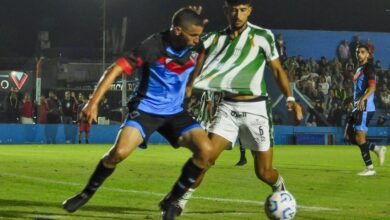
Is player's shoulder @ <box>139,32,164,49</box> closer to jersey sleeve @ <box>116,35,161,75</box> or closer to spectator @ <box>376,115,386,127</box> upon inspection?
jersey sleeve @ <box>116,35,161,75</box>

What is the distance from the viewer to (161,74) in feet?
28.0

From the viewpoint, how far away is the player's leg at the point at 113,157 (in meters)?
8.41

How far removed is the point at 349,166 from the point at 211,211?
10.6 m

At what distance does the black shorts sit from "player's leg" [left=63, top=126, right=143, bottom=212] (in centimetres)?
7

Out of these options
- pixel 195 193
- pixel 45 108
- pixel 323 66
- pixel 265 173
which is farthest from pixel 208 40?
pixel 323 66

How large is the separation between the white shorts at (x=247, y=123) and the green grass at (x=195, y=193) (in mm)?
817

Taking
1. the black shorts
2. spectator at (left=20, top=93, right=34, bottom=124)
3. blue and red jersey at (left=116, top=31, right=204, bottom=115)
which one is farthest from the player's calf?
spectator at (left=20, top=93, right=34, bottom=124)

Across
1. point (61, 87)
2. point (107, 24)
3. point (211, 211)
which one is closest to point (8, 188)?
point (211, 211)

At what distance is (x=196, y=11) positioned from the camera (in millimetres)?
8797

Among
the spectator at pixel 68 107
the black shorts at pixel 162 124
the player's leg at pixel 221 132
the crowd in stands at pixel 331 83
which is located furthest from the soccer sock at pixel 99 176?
the crowd in stands at pixel 331 83

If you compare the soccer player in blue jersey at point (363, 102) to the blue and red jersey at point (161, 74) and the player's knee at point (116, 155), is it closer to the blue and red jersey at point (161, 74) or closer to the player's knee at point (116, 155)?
the blue and red jersey at point (161, 74)

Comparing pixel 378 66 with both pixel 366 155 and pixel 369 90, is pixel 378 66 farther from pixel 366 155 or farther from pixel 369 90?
pixel 369 90

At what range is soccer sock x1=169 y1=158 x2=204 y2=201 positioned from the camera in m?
8.80

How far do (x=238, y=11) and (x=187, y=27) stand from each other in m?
0.99
